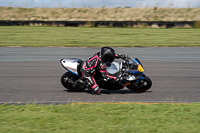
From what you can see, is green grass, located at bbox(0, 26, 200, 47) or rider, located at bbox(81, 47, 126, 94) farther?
green grass, located at bbox(0, 26, 200, 47)

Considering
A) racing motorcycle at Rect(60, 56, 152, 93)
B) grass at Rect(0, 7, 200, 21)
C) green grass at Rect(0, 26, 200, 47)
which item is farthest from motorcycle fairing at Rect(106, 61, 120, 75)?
grass at Rect(0, 7, 200, 21)

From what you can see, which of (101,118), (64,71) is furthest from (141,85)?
(64,71)

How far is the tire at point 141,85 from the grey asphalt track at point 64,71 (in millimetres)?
153

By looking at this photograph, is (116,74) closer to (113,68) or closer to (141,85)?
(113,68)

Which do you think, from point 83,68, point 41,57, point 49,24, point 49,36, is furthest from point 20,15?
point 83,68

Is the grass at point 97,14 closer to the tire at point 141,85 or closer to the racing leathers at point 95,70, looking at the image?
the tire at point 141,85

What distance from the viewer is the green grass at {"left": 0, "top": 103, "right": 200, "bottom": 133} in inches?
206

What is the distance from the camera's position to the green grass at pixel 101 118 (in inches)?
206

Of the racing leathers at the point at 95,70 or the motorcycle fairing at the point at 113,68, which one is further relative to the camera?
the motorcycle fairing at the point at 113,68

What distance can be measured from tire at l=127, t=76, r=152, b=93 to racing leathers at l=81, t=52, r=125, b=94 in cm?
59

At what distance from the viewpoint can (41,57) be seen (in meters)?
16.2

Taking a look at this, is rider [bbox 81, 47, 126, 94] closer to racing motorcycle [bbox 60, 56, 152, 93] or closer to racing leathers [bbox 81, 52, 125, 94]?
racing leathers [bbox 81, 52, 125, 94]

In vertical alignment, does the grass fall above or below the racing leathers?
above

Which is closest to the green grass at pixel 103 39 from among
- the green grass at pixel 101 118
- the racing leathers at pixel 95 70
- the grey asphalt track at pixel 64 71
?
the grey asphalt track at pixel 64 71
